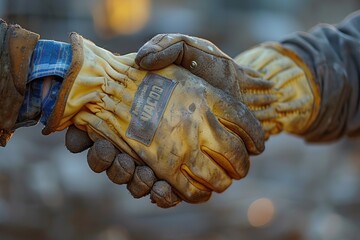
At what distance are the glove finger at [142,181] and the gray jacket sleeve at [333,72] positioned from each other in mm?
902

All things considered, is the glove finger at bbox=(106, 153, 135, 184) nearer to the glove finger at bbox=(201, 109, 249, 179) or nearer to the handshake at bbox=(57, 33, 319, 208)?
the handshake at bbox=(57, 33, 319, 208)

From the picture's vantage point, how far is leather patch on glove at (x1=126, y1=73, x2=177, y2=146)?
2828 millimetres

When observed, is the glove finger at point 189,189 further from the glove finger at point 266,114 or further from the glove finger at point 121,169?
the glove finger at point 266,114

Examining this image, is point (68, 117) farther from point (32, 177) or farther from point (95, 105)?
point (32, 177)

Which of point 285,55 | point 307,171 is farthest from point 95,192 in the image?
point 285,55

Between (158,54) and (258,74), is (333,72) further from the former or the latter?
(158,54)

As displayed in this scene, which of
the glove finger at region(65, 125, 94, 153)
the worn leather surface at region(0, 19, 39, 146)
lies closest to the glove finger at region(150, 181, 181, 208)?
the glove finger at region(65, 125, 94, 153)

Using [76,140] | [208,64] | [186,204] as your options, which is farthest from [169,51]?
[186,204]

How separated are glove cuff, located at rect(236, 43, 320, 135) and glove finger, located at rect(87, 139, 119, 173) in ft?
2.42

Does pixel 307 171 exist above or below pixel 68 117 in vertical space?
below

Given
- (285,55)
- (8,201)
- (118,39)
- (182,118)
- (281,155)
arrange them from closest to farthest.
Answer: (182,118) → (285,55) → (8,201) → (281,155) → (118,39)

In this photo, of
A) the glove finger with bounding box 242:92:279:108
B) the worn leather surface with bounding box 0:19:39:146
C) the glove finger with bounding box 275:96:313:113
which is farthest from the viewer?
the glove finger with bounding box 275:96:313:113

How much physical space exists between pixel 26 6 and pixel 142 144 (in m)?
11.1

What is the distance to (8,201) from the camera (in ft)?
21.9
